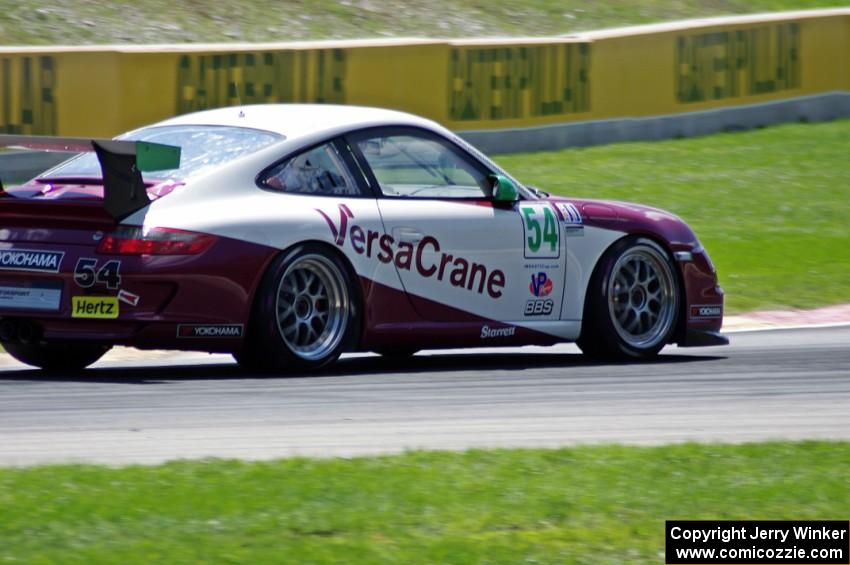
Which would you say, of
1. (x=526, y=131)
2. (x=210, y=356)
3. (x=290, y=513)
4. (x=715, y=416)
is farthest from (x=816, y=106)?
(x=290, y=513)

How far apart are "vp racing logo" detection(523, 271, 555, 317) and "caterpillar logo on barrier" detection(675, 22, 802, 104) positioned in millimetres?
13785

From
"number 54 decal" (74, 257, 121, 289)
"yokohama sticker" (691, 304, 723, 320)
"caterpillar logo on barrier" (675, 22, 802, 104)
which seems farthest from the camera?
"caterpillar logo on barrier" (675, 22, 802, 104)

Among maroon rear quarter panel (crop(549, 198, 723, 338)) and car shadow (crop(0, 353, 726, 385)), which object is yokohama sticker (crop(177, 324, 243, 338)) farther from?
maroon rear quarter panel (crop(549, 198, 723, 338))

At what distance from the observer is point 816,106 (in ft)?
82.4

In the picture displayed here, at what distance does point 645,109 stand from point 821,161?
2551 millimetres

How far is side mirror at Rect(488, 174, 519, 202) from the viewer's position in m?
9.55

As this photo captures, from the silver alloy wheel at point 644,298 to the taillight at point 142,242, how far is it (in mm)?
2977

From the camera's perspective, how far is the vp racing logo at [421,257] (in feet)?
28.9

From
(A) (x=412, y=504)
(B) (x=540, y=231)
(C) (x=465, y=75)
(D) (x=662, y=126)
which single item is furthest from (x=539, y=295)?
(D) (x=662, y=126)

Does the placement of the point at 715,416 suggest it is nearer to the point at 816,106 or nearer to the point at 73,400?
the point at 73,400

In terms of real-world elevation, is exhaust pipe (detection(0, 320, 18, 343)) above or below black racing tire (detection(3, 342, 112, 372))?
above

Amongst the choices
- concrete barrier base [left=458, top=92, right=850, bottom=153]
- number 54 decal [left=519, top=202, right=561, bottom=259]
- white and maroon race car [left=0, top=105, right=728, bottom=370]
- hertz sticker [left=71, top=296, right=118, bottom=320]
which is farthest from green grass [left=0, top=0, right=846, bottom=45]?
hertz sticker [left=71, top=296, right=118, bottom=320]

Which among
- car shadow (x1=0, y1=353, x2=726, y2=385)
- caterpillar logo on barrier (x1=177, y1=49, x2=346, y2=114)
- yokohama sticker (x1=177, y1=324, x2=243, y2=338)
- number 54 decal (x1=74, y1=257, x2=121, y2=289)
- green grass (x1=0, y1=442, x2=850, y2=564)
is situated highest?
caterpillar logo on barrier (x1=177, y1=49, x2=346, y2=114)

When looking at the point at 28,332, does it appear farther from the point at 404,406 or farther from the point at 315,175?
the point at 404,406
